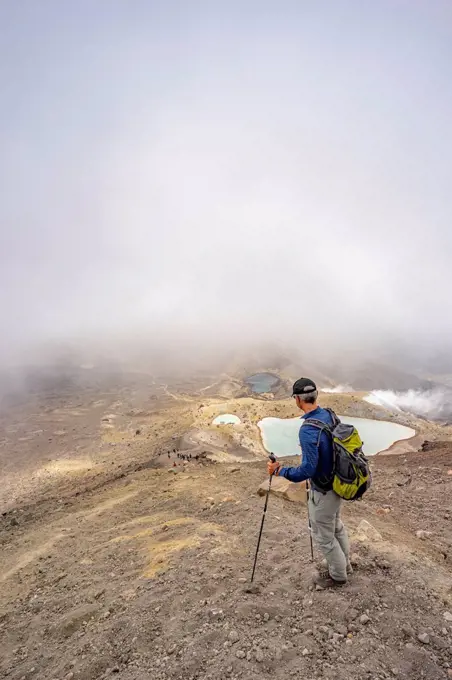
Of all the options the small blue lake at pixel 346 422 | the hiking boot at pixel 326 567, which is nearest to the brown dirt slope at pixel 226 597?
the hiking boot at pixel 326 567

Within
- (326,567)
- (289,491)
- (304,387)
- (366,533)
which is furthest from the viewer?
(289,491)

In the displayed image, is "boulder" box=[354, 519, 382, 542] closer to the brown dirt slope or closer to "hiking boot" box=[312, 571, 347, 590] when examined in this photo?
the brown dirt slope

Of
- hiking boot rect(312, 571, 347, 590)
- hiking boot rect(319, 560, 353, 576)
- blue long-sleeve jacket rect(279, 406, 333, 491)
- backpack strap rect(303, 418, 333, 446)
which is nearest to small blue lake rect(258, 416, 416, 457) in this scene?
hiking boot rect(319, 560, 353, 576)

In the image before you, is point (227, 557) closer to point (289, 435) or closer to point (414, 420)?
point (289, 435)

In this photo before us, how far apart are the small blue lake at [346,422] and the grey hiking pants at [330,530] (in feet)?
55.0

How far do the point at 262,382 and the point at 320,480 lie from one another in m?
43.7

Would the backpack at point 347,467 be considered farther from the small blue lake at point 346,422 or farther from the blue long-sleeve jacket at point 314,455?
the small blue lake at point 346,422

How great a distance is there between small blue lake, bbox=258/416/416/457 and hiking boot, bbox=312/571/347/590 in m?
16.4

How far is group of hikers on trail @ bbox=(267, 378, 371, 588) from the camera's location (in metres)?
5.16

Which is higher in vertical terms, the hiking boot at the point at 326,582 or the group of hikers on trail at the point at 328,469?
the group of hikers on trail at the point at 328,469

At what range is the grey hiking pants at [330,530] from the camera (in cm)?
547

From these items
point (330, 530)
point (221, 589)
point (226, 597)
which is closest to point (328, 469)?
point (330, 530)

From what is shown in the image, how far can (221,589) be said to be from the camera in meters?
6.63

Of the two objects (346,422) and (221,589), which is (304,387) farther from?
(346,422)
